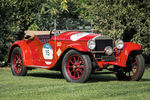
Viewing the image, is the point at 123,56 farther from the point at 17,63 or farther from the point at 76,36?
the point at 17,63

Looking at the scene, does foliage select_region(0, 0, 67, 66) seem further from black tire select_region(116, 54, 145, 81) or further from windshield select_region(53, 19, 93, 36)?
black tire select_region(116, 54, 145, 81)

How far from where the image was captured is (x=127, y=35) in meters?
18.3

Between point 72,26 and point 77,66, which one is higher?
point 72,26

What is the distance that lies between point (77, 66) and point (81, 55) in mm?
376

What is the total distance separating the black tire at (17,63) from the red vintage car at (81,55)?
33 cm

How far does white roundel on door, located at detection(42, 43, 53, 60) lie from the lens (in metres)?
10.1

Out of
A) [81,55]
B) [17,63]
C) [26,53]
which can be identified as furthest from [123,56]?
[17,63]

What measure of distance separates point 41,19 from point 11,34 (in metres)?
1.49

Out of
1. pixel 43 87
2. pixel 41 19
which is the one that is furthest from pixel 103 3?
pixel 43 87

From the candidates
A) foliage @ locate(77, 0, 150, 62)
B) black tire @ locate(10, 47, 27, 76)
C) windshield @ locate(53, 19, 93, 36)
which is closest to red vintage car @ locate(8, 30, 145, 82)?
windshield @ locate(53, 19, 93, 36)

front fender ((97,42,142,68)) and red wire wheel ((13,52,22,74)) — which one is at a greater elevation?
front fender ((97,42,142,68))

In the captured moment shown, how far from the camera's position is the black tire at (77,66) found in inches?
347

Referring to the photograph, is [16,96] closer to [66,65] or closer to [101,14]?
[66,65]

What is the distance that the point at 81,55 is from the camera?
892 cm
